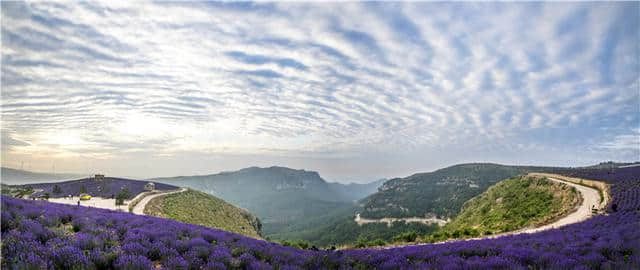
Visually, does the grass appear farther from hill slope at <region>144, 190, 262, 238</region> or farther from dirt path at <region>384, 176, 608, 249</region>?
hill slope at <region>144, 190, 262, 238</region>

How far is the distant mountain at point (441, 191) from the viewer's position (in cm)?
11281

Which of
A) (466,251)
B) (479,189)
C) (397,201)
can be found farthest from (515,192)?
(397,201)

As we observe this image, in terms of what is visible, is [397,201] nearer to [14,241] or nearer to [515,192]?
[515,192]

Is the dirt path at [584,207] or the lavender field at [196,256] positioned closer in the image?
the lavender field at [196,256]

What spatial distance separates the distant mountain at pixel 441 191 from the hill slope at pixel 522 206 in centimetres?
5047

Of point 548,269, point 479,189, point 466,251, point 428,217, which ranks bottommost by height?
point 428,217

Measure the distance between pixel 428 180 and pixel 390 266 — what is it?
172 meters

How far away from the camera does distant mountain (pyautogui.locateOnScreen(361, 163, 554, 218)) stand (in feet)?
370

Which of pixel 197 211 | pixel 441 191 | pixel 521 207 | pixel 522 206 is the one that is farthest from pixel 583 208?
pixel 441 191

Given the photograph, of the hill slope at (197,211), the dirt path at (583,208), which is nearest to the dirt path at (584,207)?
the dirt path at (583,208)

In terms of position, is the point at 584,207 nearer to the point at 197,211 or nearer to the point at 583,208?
the point at 583,208

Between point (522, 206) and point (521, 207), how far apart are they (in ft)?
1.85

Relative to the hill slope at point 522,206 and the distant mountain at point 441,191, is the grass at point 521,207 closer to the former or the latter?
the hill slope at point 522,206

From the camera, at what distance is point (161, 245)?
19.7ft
